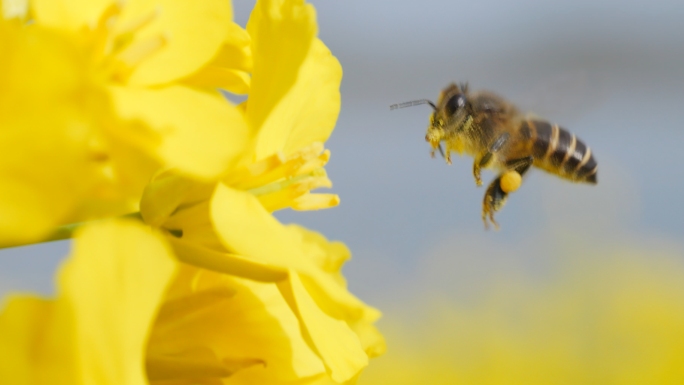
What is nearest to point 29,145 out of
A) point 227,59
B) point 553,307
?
point 227,59

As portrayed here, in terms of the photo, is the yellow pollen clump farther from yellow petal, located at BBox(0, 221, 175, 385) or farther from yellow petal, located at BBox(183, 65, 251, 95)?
yellow petal, located at BBox(0, 221, 175, 385)

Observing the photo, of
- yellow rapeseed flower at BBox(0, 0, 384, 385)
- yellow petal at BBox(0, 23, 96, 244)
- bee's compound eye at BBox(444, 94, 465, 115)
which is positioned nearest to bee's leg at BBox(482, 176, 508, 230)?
bee's compound eye at BBox(444, 94, 465, 115)

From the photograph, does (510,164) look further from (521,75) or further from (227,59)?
(521,75)

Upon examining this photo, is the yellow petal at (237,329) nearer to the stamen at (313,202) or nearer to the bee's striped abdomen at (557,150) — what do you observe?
the stamen at (313,202)

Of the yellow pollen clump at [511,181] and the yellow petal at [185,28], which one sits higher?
the yellow petal at [185,28]

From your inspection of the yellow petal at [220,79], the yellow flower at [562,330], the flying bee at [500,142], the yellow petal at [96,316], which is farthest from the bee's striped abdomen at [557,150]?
the yellow flower at [562,330]

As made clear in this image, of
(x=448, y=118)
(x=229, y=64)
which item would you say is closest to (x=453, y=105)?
(x=448, y=118)

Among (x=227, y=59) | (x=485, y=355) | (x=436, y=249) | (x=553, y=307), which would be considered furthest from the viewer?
(x=436, y=249)

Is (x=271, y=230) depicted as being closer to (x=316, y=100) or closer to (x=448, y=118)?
(x=316, y=100)
